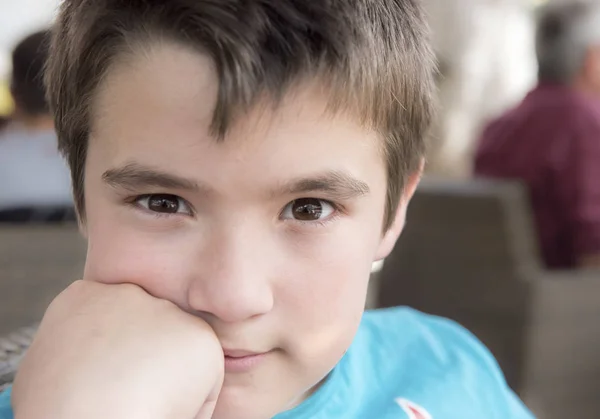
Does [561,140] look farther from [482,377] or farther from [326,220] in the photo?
[326,220]

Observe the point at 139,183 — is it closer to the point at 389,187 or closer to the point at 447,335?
the point at 389,187

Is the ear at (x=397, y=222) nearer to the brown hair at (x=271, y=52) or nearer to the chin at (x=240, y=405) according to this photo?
the brown hair at (x=271, y=52)

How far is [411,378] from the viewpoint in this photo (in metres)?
0.90

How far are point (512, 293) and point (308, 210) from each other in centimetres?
138

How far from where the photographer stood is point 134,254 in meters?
0.62

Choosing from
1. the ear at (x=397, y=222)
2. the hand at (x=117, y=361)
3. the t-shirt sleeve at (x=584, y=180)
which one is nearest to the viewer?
the hand at (x=117, y=361)

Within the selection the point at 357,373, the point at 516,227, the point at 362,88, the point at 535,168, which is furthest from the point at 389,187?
the point at 535,168

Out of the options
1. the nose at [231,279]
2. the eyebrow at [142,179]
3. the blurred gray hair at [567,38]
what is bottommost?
the nose at [231,279]

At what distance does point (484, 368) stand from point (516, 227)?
41.3 inches

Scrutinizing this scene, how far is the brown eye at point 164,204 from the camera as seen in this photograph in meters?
0.62

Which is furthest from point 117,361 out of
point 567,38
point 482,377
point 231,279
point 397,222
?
point 567,38

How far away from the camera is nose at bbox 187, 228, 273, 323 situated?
0.58m

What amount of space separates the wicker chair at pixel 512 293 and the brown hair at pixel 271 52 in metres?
1.21

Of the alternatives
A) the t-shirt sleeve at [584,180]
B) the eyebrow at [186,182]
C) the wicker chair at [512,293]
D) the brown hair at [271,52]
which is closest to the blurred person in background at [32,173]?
the wicker chair at [512,293]
